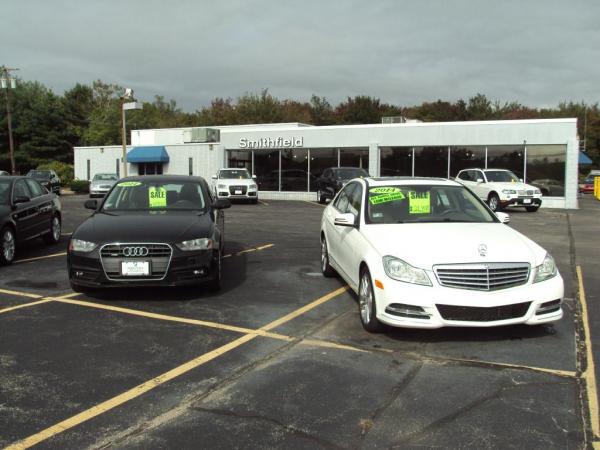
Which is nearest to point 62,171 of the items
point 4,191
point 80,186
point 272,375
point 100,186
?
point 80,186

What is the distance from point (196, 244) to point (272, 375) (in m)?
2.61

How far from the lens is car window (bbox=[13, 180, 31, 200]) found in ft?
33.6

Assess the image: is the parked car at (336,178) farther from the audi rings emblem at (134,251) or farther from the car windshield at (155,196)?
the audi rings emblem at (134,251)

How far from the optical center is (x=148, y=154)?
35375mm

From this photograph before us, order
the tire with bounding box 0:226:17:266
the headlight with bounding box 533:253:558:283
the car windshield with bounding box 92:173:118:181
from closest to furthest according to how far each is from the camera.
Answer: the headlight with bounding box 533:253:558:283 → the tire with bounding box 0:226:17:266 → the car windshield with bounding box 92:173:118:181

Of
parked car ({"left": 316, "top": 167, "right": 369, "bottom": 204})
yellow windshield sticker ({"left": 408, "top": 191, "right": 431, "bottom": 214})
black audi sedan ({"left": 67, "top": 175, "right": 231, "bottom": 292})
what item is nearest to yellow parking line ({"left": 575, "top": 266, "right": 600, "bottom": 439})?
yellow windshield sticker ({"left": 408, "top": 191, "right": 431, "bottom": 214})

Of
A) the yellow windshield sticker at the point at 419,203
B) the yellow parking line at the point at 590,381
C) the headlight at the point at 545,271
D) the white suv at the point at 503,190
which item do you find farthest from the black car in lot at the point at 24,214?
the white suv at the point at 503,190

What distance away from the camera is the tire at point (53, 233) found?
1171cm

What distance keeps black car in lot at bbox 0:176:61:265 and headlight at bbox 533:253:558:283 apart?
8055mm

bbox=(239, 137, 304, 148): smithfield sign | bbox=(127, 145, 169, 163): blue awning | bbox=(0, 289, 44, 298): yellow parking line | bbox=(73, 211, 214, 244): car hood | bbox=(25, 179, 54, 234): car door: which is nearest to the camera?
bbox=(73, 211, 214, 244): car hood

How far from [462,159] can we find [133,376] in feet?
79.7

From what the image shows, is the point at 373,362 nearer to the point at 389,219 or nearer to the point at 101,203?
the point at 389,219

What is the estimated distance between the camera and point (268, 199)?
101ft

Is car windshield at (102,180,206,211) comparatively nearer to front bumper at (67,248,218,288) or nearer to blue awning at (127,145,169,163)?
front bumper at (67,248,218,288)
